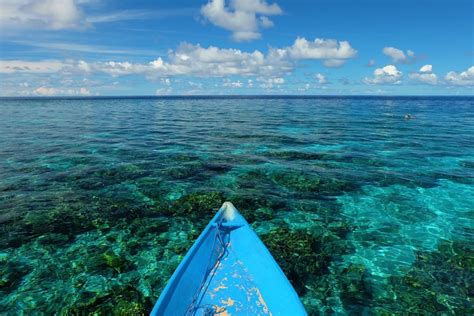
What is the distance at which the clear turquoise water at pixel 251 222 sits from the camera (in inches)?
408

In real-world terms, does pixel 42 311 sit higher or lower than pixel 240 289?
lower

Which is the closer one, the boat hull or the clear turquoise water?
the boat hull

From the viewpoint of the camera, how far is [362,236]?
14023 millimetres

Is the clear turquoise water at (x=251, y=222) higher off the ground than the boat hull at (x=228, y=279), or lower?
lower

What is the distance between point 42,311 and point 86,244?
3.75 meters

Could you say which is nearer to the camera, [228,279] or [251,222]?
[228,279]

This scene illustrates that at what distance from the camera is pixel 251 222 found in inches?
594

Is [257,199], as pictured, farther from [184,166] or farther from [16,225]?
[16,225]

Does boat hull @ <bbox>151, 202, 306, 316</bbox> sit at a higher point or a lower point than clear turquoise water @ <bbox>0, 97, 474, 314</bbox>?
higher

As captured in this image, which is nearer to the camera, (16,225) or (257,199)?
(16,225)

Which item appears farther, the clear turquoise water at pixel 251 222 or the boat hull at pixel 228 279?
the clear turquoise water at pixel 251 222

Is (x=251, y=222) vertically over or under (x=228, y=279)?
under

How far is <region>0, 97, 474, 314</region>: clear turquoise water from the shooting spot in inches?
408

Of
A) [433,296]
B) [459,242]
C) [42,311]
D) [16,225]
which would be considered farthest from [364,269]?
[16,225]
